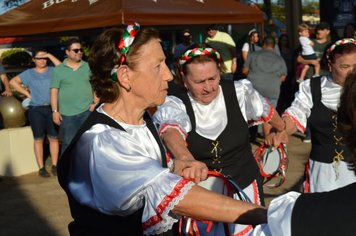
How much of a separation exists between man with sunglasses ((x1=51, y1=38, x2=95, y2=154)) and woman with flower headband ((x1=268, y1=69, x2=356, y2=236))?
5.89 m

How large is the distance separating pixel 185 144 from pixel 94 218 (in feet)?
2.96

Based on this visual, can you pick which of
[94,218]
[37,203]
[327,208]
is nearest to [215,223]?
[94,218]

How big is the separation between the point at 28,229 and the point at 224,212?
4156 millimetres

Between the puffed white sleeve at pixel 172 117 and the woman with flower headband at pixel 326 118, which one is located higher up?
the puffed white sleeve at pixel 172 117

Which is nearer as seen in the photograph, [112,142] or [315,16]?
[112,142]

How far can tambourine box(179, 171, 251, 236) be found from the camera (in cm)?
285

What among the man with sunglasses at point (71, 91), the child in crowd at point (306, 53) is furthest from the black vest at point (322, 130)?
the child in crowd at point (306, 53)

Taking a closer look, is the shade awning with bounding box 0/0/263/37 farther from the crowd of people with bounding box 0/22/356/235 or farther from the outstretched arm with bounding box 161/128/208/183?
the outstretched arm with bounding box 161/128/208/183

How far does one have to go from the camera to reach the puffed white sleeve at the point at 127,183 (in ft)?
7.02

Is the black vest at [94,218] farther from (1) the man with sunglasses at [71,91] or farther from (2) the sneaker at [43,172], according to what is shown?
(2) the sneaker at [43,172]

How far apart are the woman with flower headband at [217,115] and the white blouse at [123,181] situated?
4.65 feet

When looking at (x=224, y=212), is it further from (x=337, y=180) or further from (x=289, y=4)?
(x=289, y=4)

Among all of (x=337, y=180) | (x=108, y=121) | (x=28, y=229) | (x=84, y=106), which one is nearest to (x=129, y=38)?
(x=108, y=121)

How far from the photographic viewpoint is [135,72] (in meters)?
2.49
